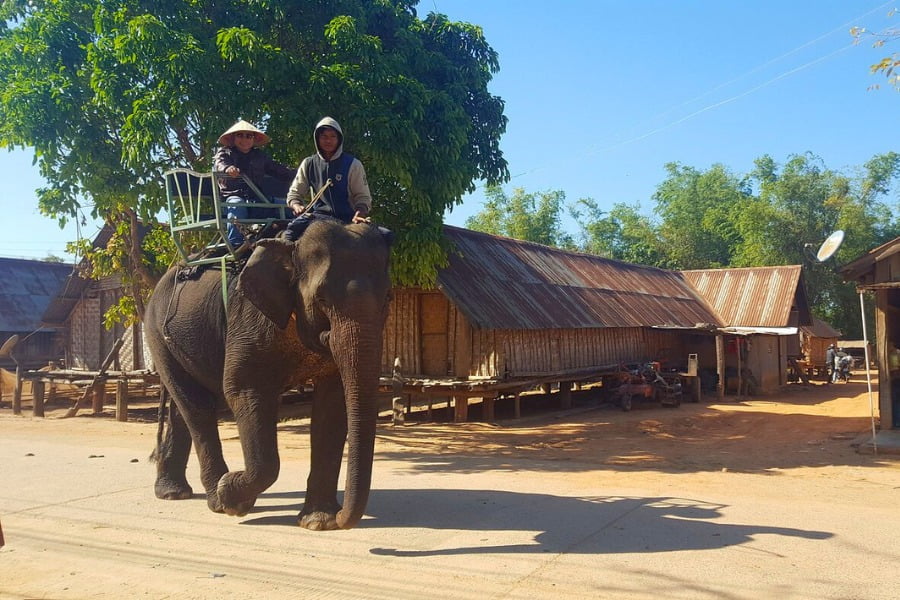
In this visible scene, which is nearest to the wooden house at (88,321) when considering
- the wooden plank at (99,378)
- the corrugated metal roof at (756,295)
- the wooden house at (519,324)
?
the wooden plank at (99,378)

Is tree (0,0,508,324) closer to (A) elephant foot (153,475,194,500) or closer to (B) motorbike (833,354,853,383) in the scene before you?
(A) elephant foot (153,475,194,500)

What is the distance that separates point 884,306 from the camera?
14.0m

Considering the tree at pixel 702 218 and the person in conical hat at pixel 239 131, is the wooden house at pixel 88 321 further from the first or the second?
the tree at pixel 702 218

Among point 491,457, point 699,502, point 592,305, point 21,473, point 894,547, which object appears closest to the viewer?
point 894,547

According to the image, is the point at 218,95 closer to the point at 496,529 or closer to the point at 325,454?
the point at 325,454

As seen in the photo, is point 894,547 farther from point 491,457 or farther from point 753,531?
point 491,457

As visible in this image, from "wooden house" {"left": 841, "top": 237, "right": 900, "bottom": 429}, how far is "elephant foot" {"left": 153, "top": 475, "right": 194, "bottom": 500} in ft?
39.5

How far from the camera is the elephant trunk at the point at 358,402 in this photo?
217 inches

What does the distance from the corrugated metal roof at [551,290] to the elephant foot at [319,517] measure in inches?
415

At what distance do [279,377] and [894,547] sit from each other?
18.0ft

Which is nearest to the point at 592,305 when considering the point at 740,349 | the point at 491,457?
the point at 740,349

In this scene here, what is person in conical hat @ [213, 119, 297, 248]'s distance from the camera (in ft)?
24.9

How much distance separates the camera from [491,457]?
12719 millimetres

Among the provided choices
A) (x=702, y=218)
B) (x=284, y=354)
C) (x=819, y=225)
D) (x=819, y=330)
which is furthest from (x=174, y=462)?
(x=702, y=218)
